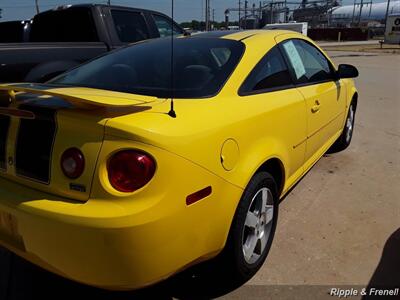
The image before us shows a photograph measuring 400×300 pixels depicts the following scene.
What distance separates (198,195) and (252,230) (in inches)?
30.4

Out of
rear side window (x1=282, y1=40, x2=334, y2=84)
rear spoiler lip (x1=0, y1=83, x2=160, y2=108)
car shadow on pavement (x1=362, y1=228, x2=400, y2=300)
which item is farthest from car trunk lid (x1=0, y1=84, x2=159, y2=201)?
car shadow on pavement (x1=362, y1=228, x2=400, y2=300)

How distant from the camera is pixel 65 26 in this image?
6.74 metres

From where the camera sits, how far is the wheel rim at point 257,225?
260 cm

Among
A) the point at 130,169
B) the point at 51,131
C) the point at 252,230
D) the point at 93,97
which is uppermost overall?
the point at 93,97

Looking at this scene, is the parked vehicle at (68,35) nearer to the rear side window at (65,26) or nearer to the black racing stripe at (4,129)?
the rear side window at (65,26)

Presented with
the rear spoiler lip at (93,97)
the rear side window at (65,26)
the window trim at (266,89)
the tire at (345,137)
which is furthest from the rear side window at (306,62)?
the rear side window at (65,26)

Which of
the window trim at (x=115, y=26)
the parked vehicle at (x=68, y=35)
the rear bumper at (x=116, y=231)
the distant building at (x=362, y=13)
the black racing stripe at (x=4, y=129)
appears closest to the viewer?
the rear bumper at (x=116, y=231)

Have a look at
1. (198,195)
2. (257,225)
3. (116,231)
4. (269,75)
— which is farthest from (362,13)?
(116,231)

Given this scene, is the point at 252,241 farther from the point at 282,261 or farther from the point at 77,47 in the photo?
the point at 77,47

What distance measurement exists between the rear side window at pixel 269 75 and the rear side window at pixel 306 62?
191 millimetres

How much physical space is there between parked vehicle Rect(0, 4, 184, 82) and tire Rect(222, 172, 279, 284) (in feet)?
9.41

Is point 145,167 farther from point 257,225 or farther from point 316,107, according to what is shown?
point 316,107

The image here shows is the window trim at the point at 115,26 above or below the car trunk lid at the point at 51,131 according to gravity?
above

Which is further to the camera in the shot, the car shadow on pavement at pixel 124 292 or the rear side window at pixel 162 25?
the rear side window at pixel 162 25
